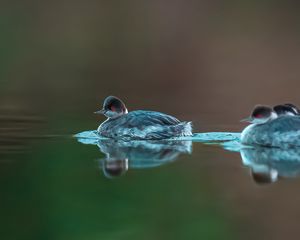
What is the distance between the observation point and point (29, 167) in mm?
9422

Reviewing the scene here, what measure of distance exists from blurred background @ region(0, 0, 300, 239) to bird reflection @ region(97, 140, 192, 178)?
0.57 ft

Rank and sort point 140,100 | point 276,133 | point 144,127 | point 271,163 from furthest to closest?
point 140,100 < point 144,127 < point 276,133 < point 271,163

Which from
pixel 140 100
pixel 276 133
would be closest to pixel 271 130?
pixel 276 133

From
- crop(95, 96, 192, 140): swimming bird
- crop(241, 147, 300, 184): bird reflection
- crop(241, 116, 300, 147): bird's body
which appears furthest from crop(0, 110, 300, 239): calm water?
crop(95, 96, 192, 140): swimming bird

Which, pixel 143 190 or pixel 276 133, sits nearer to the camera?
pixel 143 190

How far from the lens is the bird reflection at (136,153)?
954 centimetres

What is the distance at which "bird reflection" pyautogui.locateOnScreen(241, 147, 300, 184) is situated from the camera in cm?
913

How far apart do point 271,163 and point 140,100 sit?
770 centimetres

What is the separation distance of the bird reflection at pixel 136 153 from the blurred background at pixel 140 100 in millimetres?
175

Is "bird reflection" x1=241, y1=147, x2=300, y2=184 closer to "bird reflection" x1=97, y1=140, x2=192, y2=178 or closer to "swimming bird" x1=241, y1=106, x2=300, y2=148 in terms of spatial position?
"swimming bird" x1=241, y1=106, x2=300, y2=148

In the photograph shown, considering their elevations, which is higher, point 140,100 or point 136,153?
point 140,100

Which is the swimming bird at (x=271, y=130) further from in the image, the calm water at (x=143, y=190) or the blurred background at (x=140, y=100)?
the blurred background at (x=140, y=100)

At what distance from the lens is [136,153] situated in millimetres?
10469

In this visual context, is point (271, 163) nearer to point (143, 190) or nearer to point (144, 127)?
point (143, 190)
